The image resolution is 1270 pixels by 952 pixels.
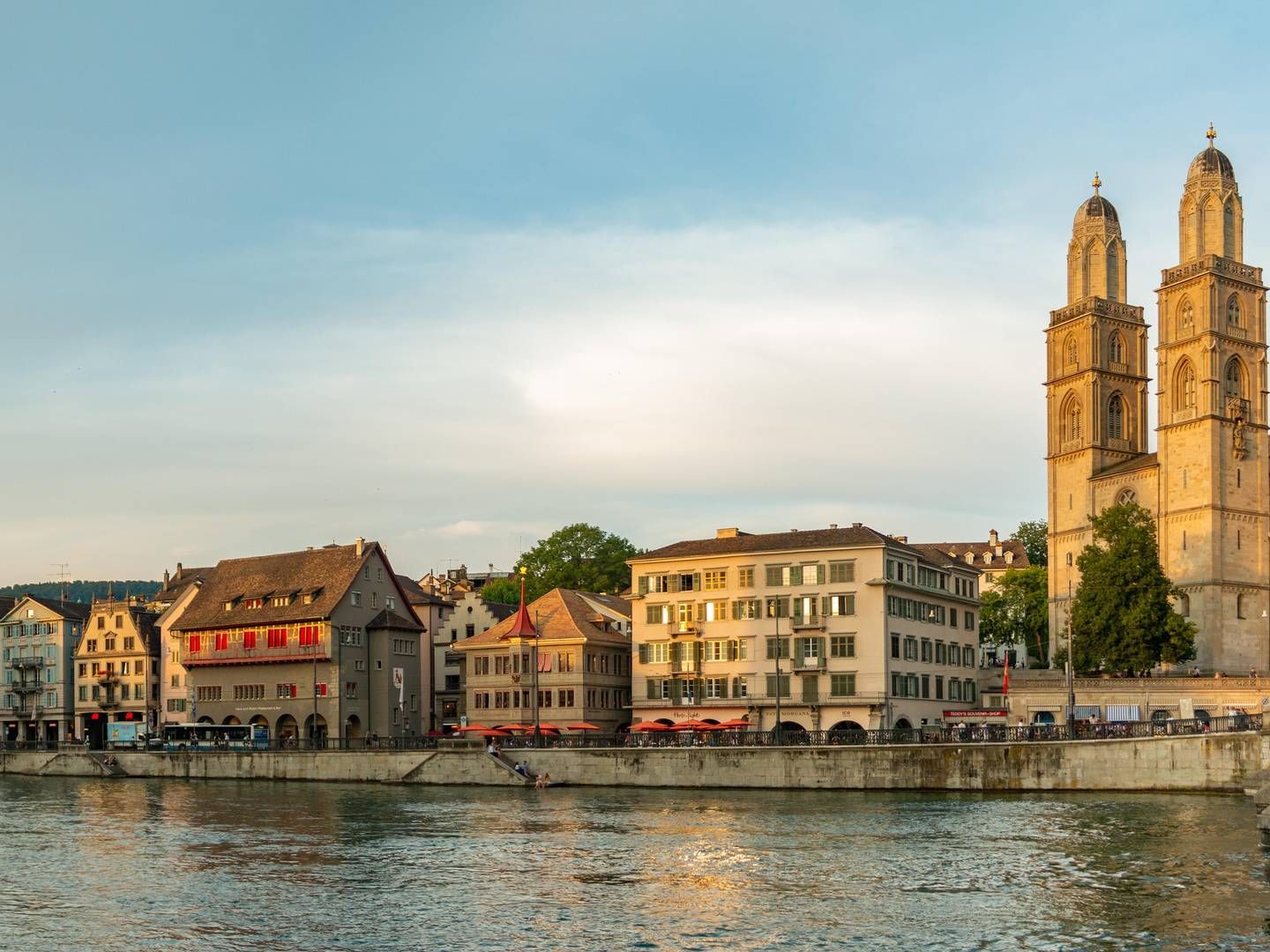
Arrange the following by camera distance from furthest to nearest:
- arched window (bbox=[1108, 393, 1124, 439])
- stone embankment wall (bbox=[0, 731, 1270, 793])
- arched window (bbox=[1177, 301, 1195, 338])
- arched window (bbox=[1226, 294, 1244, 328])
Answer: arched window (bbox=[1108, 393, 1124, 439]), arched window (bbox=[1226, 294, 1244, 328]), arched window (bbox=[1177, 301, 1195, 338]), stone embankment wall (bbox=[0, 731, 1270, 793])

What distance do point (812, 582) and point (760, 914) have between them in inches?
2441

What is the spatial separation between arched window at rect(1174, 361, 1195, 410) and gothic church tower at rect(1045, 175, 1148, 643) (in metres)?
9.41

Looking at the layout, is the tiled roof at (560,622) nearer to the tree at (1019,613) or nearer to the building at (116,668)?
the building at (116,668)

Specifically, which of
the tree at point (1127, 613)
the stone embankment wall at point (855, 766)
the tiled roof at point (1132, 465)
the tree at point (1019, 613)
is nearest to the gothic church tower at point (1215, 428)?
the tiled roof at point (1132, 465)

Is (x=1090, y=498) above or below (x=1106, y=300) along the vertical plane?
below

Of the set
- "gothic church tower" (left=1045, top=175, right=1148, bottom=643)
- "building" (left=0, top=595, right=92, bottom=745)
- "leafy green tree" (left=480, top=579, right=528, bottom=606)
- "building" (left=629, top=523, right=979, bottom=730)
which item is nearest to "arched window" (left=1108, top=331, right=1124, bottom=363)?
"gothic church tower" (left=1045, top=175, right=1148, bottom=643)

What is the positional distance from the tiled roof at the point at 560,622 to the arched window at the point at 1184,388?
142 ft

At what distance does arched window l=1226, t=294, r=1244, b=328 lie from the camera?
124m

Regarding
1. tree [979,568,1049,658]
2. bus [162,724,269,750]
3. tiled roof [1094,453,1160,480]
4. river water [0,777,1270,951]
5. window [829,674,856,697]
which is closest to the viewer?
river water [0,777,1270,951]

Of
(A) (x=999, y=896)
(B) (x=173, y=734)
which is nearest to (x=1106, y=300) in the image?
(B) (x=173, y=734)

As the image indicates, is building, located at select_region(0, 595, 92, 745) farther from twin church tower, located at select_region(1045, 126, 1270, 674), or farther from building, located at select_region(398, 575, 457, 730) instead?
twin church tower, located at select_region(1045, 126, 1270, 674)

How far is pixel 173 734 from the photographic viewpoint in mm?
113438

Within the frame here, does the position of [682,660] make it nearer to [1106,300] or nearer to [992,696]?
[992,696]

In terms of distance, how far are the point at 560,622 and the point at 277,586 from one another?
923 inches
